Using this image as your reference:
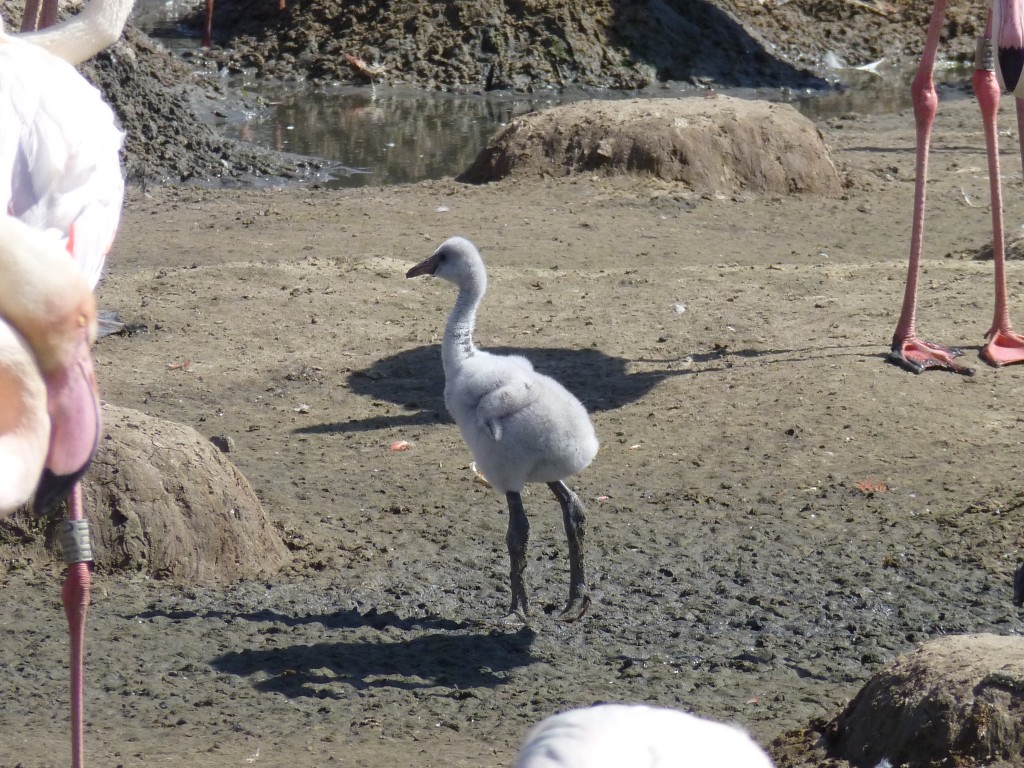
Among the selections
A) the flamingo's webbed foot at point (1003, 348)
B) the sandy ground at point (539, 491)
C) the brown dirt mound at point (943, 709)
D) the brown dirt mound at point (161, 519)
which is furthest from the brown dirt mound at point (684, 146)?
the brown dirt mound at point (943, 709)

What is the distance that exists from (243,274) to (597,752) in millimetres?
6252

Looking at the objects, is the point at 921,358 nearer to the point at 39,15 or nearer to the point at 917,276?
the point at 917,276

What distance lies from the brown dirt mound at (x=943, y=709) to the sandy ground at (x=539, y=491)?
355 mm

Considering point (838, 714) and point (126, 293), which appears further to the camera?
point (126, 293)

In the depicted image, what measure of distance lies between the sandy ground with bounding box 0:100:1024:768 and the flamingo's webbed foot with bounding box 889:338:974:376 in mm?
69

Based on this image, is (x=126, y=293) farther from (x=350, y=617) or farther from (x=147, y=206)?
(x=350, y=617)

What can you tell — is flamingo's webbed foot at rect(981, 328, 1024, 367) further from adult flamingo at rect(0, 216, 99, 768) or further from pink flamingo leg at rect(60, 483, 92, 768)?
adult flamingo at rect(0, 216, 99, 768)

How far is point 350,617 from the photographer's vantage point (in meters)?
4.33

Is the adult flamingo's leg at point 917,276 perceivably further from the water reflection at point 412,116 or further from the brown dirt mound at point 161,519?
the water reflection at point 412,116

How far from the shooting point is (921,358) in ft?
20.5

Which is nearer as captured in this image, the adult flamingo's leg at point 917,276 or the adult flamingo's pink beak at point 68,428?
the adult flamingo's pink beak at point 68,428

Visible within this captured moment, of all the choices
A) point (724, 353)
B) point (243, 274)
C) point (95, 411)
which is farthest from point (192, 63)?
point (95, 411)

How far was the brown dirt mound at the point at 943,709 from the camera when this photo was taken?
3098mm

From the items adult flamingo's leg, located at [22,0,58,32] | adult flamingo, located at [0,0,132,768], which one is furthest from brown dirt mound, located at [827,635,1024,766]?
adult flamingo's leg, located at [22,0,58,32]
